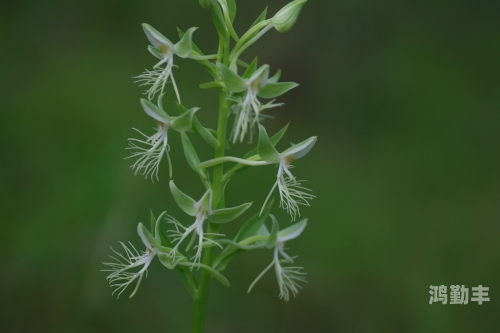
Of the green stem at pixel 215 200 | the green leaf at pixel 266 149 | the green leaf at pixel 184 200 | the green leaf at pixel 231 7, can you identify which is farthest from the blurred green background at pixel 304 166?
the green leaf at pixel 231 7

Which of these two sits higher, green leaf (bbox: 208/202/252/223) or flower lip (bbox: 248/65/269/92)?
flower lip (bbox: 248/65/269/92)

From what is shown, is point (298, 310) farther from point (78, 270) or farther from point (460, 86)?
point (460, 86)

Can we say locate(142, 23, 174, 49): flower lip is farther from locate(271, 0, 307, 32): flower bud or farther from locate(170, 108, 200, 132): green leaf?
locate(271, 0, 307, 32): flower bud

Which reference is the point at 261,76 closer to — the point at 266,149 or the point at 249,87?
the point at 249,87

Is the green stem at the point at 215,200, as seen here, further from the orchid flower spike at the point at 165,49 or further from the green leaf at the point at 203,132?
the orchid flower spike at the point at 165,49

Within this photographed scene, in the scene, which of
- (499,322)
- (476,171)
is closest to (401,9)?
(476,171)

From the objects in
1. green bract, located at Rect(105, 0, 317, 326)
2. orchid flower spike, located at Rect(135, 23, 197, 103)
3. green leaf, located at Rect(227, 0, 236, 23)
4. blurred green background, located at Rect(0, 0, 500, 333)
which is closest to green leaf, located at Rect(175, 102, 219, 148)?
green bract, located at Rect(105, 0, 317, 326)
